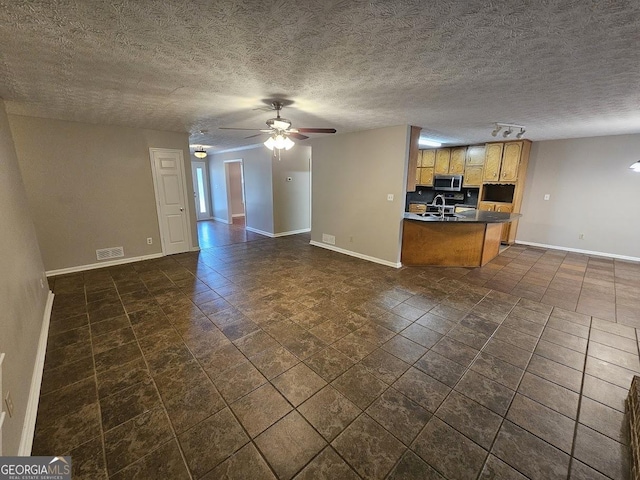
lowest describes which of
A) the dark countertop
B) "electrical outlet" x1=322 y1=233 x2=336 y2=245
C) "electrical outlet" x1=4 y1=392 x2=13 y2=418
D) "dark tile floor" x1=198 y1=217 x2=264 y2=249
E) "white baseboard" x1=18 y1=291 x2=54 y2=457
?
"white baseboard" x1=18 y1=291 x2=54 y2=457

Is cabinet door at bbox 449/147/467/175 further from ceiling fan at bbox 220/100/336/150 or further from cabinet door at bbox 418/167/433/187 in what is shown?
ceiling fan at bbox 220/100/336/150

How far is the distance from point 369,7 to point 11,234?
3.20 m

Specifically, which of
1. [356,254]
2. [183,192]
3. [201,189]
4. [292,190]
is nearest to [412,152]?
[356,254]

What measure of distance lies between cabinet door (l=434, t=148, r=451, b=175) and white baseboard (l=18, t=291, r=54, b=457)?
7706 millimetres

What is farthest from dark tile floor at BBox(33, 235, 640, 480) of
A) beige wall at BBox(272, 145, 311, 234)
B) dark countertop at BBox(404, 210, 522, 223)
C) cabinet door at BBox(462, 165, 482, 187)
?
beige wall at BBox(272, 145, 311, 234)

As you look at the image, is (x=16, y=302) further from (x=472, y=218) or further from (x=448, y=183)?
(x=448, y=183)

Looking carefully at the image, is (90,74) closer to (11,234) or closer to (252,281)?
(11,234)

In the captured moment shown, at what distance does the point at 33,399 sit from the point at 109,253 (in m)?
3.40

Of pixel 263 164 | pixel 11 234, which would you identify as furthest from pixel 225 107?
pixel 263 164

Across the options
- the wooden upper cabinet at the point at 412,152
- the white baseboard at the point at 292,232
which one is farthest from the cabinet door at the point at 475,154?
the white baseboard at the point at 292,232

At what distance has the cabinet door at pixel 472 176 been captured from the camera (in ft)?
20.8

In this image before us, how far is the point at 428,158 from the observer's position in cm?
714

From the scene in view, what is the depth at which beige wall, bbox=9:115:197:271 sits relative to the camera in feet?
12.8

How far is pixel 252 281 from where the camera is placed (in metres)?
4.07
